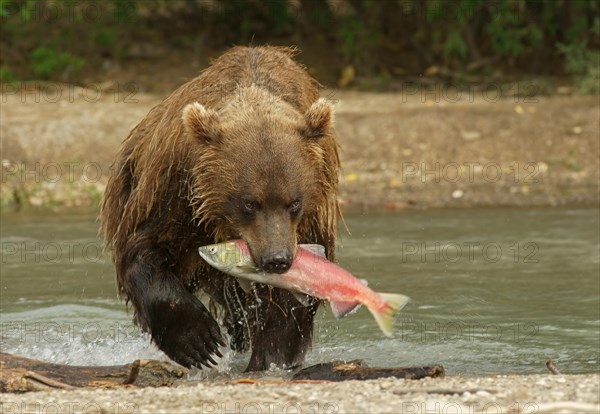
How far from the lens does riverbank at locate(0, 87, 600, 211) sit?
14375mm

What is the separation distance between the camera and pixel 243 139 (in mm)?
6633

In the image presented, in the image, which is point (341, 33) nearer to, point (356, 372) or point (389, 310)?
point (356, 372)

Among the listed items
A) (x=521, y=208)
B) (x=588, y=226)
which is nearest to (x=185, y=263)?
(x=588, y=226)

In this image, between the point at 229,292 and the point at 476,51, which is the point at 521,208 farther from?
the point at 229,292

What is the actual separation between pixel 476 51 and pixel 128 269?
11888 mm

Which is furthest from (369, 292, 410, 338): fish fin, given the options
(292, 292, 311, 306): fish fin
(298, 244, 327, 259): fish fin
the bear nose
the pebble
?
the pebble

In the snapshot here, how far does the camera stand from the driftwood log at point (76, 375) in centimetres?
631

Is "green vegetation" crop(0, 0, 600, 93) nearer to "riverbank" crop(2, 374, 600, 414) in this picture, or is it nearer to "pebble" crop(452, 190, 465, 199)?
"pebble" crop(452, 190, 465, 199)

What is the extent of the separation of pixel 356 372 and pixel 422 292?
3.58 metres

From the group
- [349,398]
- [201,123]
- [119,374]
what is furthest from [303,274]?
[349,398]

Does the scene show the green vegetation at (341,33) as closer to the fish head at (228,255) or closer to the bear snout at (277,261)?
the fish head at (228,255)

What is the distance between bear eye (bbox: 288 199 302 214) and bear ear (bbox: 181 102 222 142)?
550 mm

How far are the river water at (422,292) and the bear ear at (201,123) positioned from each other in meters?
1.77

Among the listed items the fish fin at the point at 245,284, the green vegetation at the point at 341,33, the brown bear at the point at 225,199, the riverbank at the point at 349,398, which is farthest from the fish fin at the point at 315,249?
the green vegetation at the point at 341,33
